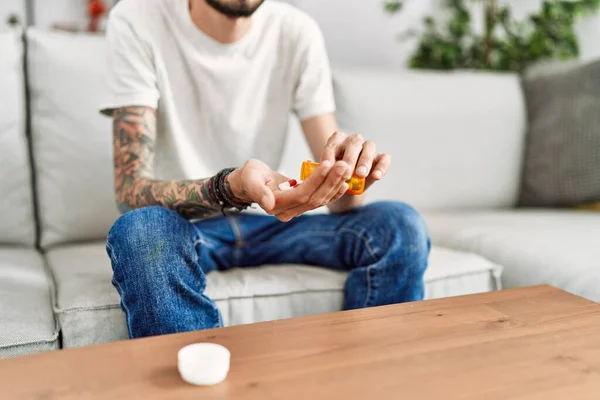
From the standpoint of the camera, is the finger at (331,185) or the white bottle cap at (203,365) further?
the finger at (331,185)

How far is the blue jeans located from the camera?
0.92 m

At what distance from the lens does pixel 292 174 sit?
63.0 inches

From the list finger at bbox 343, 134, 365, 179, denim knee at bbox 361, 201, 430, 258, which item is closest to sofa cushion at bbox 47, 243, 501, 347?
denim knee at bbox 361, 201, 430, 258

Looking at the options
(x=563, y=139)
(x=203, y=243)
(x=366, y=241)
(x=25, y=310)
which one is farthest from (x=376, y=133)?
(x=25, y=310)

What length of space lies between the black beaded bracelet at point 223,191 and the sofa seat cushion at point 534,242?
0.65 m

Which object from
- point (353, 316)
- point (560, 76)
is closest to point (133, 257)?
point (353, 316)

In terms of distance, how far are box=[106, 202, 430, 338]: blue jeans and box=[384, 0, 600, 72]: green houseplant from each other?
124 cm

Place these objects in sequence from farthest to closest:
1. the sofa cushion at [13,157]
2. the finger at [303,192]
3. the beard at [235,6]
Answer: the sofa cushion at [13,157], the beard at [235,6], the finger at [303,192]

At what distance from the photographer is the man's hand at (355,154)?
87cm

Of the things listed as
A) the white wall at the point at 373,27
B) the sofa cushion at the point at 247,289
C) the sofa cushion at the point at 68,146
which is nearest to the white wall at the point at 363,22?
the white wall at the point at 373,27

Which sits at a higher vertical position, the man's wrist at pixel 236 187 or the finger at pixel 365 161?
the finger at pixel 365 161

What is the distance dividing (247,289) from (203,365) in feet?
1.61

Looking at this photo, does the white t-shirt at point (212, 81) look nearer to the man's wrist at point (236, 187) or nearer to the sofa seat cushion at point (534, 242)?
the man's wrist at point (236, 187)

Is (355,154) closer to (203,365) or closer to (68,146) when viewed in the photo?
(203,365)
